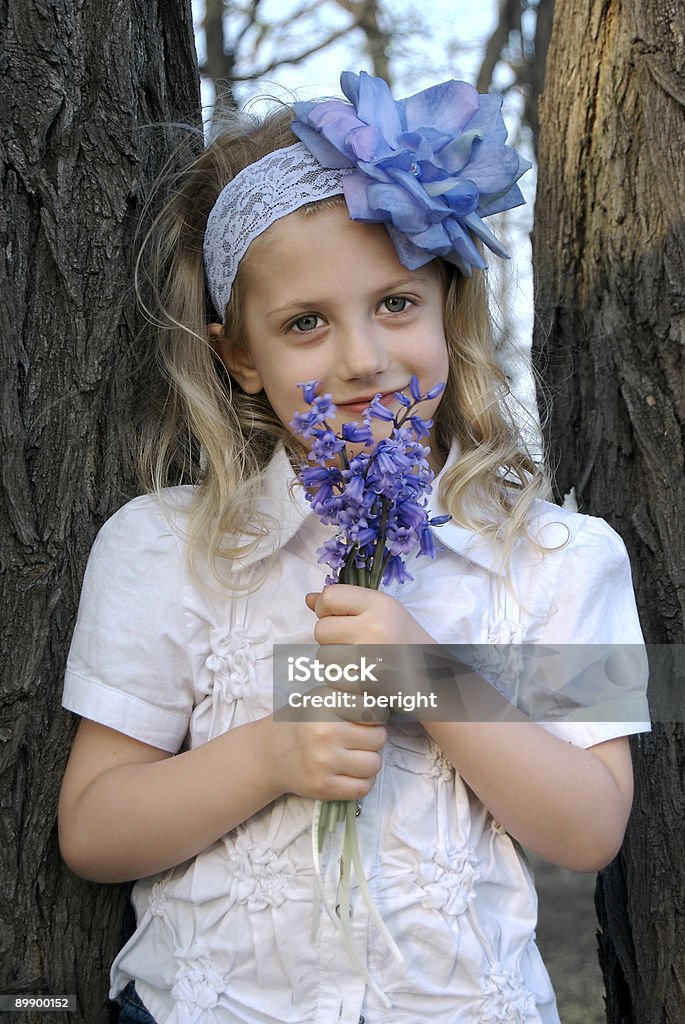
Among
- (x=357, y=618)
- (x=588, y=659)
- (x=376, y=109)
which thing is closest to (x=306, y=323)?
(x=376, y=109)

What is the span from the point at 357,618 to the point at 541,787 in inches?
Result: 18.9

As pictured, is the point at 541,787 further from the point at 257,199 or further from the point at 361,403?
the point at 257,199

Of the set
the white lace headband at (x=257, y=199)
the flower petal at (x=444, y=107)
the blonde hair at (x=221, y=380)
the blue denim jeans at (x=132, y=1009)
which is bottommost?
the blue denim jeans at (x=132, y=1009)

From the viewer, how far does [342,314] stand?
219 cm

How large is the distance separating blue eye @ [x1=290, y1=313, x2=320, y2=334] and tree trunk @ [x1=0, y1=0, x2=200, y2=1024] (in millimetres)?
441

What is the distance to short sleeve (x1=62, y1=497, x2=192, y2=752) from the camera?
2148 mm

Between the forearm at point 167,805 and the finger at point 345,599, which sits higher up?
the finger at point 345,599

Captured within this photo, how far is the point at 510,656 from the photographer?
7.13 feet

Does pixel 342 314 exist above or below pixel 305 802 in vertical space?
above

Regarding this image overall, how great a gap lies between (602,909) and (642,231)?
1.69 m

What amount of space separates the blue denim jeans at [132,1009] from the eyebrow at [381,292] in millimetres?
1416

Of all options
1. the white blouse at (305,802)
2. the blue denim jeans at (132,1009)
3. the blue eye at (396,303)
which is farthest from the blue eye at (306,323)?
the blue denim jeans at (132,1009)

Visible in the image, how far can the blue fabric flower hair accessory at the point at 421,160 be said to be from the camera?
2.14m

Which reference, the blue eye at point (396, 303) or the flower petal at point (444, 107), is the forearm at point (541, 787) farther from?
the flower petal at point (444, 107)
